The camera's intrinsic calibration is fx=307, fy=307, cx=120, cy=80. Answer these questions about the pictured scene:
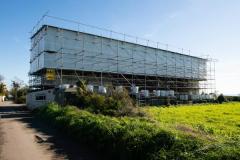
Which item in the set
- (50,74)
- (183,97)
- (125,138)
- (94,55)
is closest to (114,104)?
(125,138)

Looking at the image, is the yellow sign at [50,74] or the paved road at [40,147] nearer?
the paved road at [40,147]

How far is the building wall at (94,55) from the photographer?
3716cm

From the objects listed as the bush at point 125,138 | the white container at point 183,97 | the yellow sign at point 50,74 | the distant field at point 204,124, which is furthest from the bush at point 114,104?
the white container at point 183,97

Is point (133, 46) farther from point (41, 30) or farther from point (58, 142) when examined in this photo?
point (58, 142)

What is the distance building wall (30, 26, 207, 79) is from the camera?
37.2m

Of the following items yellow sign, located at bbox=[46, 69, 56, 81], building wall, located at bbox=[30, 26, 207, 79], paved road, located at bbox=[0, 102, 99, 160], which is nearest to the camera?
paved road, located at bbox=[0, 102, 99, 160]

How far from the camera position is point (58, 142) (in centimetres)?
1295

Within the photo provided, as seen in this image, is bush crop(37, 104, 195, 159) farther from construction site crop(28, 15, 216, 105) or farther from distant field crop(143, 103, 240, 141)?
construction site crop(28, 15, 216, 105)

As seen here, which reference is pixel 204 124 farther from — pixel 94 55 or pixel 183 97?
pixel 183 97

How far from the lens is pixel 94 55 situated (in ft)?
134

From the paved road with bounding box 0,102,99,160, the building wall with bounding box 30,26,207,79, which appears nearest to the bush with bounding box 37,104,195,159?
the paved road with bounding box 0,102,99,160

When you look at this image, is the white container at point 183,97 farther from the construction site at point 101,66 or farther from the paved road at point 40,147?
the paved road at point 40,147

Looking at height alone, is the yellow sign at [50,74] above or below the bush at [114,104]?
above

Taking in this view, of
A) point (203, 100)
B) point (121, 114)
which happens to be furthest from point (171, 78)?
point (121, 114)
